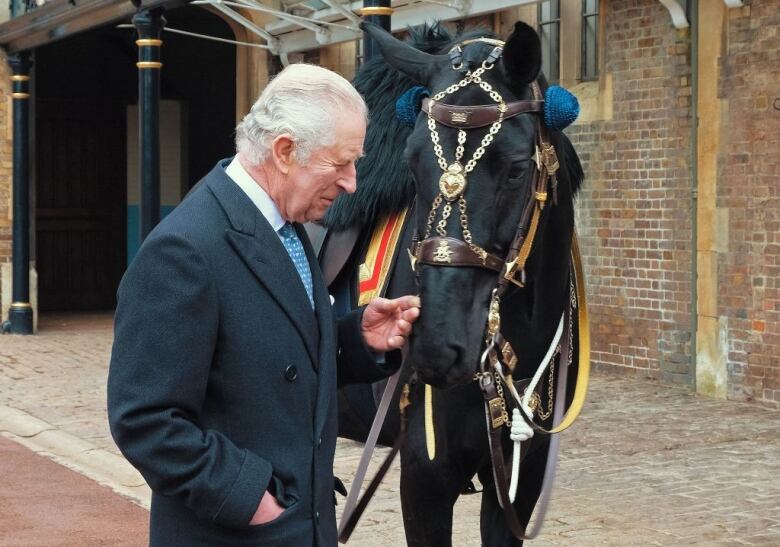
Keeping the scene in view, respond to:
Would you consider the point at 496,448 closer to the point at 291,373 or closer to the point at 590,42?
the point at 291,373

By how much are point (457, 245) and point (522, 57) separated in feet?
2.13

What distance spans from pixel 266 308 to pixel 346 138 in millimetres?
399

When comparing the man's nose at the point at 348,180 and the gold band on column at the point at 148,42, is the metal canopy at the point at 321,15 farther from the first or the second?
the man's nose at the point at 348,180

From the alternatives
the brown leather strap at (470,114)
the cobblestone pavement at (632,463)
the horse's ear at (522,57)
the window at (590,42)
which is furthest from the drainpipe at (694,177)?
the brown leather strap at (470,114)

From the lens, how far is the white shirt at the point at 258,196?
2.88 metres

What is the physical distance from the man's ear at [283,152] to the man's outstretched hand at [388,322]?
1.98 ft

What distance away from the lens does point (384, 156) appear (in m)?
4.68

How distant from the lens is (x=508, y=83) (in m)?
3.82

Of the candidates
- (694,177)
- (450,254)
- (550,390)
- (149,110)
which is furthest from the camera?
(149,110)

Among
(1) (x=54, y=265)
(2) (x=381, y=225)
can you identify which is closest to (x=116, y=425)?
(2) (x=381, y=225)

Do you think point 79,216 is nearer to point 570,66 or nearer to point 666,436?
point 570,66

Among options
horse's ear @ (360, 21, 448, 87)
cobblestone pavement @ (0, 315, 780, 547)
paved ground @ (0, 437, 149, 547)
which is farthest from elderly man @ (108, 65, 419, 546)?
paved ground @ (0, 437, 149, 547)

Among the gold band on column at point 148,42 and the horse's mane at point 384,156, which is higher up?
the gold band on column at point 148,42

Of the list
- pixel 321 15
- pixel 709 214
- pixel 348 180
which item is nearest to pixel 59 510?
pixel 348 180
